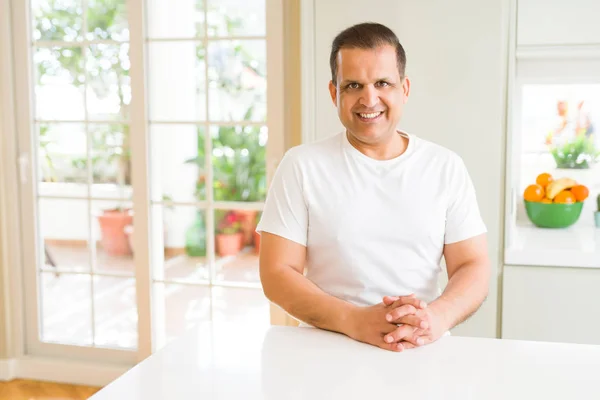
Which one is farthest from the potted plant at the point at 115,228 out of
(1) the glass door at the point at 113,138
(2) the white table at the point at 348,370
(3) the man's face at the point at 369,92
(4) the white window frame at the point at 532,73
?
(2) the white table at the point at 348,370

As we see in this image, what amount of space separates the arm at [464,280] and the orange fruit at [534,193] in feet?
3.90

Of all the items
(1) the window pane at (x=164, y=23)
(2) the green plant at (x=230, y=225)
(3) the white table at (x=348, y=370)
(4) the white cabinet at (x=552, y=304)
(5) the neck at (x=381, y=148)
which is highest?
(1) the window pane at (x=164, y=23)

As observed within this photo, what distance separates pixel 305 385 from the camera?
128 centimetres

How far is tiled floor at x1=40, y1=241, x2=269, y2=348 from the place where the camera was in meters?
3.76

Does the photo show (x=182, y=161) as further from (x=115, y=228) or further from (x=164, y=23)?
(x=164, y=23)

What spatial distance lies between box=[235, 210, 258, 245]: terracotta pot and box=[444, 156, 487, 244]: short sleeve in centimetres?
525

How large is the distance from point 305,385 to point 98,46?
9.14 ft

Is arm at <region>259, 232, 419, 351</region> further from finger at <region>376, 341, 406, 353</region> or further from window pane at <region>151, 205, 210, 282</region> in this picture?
window pane at <region>151, 205, 210, 282</region>

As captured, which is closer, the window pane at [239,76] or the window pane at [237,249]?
the window pane at [239,76]

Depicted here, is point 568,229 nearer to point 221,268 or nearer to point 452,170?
point 452,170

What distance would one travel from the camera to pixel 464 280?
6.02ft

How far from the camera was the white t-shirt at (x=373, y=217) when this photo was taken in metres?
1.84

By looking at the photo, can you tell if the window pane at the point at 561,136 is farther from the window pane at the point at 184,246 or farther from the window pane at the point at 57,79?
the window pane at the point at 184,246

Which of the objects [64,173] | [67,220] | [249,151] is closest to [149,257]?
[64,173]
